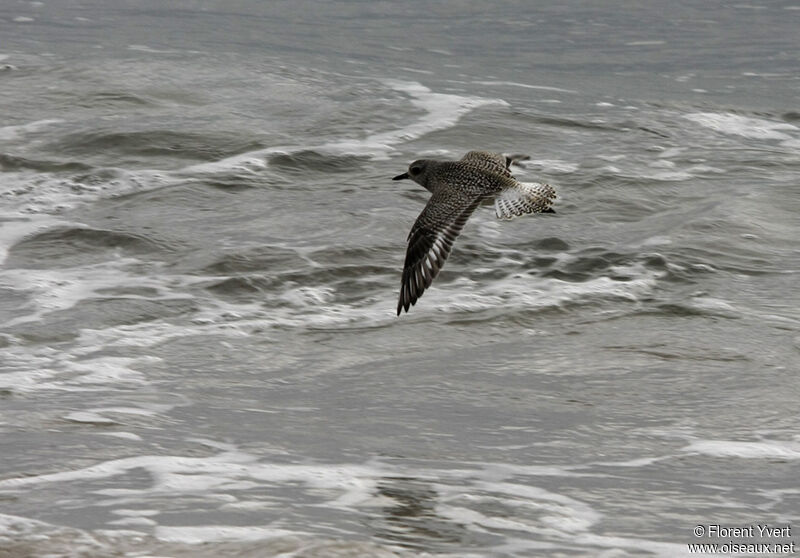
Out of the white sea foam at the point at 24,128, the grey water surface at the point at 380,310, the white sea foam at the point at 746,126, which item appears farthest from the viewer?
the white sea foam at the point at 746,126

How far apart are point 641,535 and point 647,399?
1438 millimetres

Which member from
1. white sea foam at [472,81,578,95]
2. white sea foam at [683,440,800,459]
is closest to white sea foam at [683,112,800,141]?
white sea foam at [472,81,578,95]

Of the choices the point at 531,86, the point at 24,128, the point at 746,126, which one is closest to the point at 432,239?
the point at 24,128

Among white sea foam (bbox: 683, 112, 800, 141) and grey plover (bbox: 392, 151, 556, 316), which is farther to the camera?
white sea foam (bbox: 683, 112, 800, 141)

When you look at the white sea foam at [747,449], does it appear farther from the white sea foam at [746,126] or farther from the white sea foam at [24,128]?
the white sea foam at [24,128]

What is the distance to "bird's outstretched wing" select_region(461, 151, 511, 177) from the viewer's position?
7297 mm

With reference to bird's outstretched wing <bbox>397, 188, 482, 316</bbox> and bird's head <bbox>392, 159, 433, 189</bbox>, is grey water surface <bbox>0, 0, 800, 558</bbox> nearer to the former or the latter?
bird's outstretched wing <bbox>397, 188, 482, 316</bbox>

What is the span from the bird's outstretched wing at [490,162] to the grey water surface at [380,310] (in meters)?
0.59

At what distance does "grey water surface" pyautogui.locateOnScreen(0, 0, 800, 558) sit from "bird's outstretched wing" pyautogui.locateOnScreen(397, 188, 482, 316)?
273 mm

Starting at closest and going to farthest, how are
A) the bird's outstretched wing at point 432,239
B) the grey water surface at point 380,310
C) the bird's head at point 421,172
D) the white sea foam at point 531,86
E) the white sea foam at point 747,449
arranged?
the grey water surface at point 380,310
the white sea foam at point 747,449
the bird's outstretched wing at point 432,239
the bird's head at point 421,172
the white sea foam at point 531,86


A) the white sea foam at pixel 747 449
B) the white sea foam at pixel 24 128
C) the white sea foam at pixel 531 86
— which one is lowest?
the white sea foam at pixel 747 449

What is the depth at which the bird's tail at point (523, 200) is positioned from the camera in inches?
266

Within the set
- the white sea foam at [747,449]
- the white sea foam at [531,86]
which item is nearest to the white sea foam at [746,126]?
the white sea foam at [531,86]

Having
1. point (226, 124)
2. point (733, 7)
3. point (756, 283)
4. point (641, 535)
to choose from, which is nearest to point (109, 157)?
point (226, 124)
